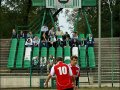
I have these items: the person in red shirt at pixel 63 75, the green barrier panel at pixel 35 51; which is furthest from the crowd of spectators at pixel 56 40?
the person in red shirt at pixel 63 75

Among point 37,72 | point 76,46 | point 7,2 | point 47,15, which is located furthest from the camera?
point 7,2

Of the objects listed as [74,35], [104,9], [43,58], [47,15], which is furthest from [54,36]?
[104,9]

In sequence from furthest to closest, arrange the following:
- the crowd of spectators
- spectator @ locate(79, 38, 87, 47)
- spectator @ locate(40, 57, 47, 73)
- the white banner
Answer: the crowd of spectators, spectator @ locate(79, 38, 87, 47), the white banner, spectator @ locate(40, 57, 47, 73)

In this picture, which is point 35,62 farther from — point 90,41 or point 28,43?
point 90,41

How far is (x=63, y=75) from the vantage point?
1431cm

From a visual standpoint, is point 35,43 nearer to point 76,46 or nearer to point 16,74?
point 76,46

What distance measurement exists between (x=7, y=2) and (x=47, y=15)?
19.1 metres

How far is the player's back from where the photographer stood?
1427cm

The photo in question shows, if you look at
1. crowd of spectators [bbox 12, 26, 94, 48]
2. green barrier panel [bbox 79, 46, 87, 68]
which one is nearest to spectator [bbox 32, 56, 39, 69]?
green barrier panel [bbox 79, 46, 87, 68]

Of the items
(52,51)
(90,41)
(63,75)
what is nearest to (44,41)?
(52,51)

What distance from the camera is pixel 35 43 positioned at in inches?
1303

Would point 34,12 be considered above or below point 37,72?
above

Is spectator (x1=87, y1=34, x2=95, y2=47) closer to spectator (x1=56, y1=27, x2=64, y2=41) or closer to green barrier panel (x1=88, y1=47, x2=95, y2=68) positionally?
green barrier panel (x1=88, y1=47, x2=95, y2=68)

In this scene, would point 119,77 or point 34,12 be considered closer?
point 119,77
